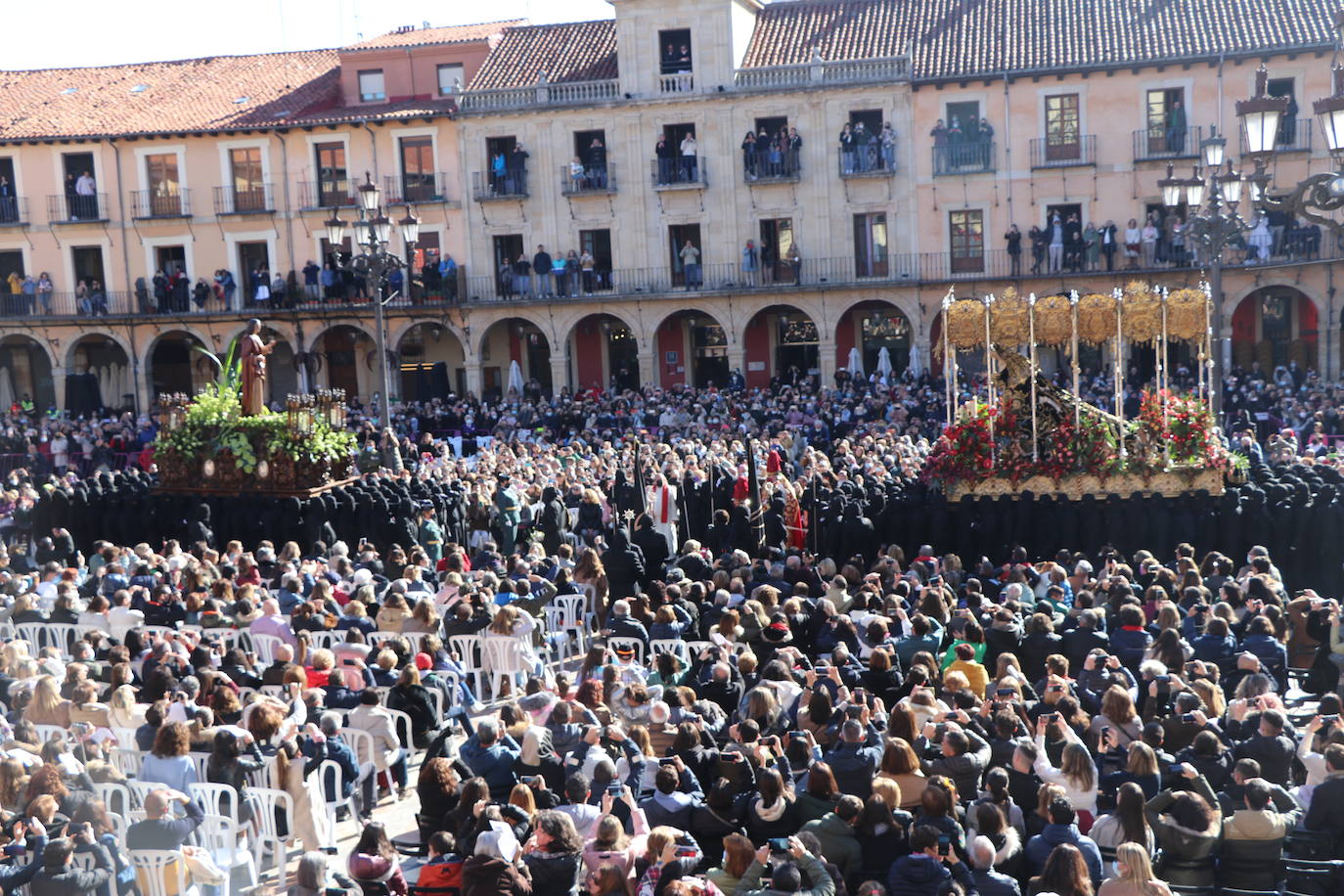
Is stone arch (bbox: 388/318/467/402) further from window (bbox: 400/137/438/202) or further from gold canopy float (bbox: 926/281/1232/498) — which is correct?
gold canopy float (bbox: 926/281/1232/498)

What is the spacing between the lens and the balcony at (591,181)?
3762cm

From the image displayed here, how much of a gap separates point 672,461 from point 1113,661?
13338 mm

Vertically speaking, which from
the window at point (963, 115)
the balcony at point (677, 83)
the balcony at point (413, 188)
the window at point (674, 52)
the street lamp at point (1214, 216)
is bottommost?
the street lamp at point (1214, 216)

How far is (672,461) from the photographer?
77.6 feet

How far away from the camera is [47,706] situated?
10812 millimetres

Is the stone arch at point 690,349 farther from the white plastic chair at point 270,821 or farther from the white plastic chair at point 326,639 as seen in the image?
the white plastic chair at point 270,821

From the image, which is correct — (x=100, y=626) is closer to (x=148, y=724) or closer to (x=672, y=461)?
(x=148, y=724)

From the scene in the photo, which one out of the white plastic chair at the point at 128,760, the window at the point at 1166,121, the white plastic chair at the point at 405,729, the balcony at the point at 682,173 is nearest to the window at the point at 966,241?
the window at the point at 1166,121

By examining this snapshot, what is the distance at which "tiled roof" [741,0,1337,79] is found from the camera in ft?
113

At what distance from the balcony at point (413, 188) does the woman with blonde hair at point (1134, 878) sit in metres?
33.7

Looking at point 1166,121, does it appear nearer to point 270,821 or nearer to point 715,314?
point 715,314

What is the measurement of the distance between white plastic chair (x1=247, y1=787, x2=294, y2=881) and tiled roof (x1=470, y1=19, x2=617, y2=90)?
100 ft

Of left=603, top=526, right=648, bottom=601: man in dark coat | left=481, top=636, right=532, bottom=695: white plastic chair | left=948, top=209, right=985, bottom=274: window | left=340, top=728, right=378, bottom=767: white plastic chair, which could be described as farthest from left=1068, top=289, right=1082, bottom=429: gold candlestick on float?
left=948, top=209, right=985, bottom=274: window

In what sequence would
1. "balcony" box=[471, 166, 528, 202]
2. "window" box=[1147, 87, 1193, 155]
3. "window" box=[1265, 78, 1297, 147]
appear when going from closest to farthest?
"window" box=[1265, 78, 1297, 147] < "window" box=[1147, 87, 1193, 155] < "balcony" box=[471, 166, 528, 202]
